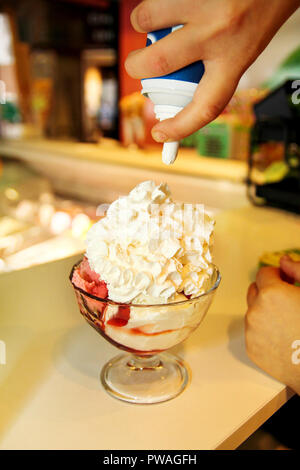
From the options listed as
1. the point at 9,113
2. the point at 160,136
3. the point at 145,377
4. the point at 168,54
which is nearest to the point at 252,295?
the point at 145,377

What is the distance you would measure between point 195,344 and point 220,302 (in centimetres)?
20

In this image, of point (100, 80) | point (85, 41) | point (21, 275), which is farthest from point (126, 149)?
point (21, 275)

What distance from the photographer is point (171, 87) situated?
2.25ft

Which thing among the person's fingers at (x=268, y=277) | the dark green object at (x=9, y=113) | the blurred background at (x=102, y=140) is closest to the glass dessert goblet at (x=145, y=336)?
the person's fingers at (x=268, y=277)

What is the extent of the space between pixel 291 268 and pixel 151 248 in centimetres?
39

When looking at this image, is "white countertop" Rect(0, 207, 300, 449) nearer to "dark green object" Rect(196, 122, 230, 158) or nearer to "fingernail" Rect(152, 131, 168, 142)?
"fingernail" Rect(152, 131, 168, 142)

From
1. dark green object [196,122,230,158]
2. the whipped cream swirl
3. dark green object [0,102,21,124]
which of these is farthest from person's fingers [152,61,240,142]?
dark green object [0,102,21,124]

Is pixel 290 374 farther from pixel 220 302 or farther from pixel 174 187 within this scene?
pixel 174 187

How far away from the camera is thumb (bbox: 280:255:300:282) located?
3.09ft

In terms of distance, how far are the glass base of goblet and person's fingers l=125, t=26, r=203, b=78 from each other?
0.49 meters

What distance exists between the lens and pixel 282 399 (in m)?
0.79

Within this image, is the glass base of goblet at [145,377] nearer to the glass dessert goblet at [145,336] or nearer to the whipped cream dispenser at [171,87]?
the glass dessert goblet at [145,336]

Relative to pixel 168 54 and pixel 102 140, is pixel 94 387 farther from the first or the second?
pixel 102 140

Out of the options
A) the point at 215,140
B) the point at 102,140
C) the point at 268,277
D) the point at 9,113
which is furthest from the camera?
the point at 9,113
